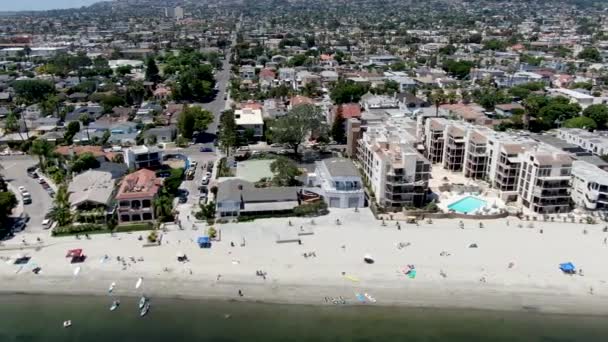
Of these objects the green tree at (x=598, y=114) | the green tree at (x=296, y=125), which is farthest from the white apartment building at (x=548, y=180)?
the green tree at (x=598, y=114)

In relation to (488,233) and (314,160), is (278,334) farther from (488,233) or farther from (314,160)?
(314,160)

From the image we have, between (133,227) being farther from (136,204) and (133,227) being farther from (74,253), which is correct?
(74,253)

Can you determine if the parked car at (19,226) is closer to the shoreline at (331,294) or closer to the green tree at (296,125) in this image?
the shoreline at (331,294)

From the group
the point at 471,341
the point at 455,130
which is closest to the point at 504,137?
the point at 455,130

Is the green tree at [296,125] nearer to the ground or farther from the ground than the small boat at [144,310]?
farther from the ground

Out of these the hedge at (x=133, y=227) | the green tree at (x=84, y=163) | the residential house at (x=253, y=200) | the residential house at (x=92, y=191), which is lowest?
the hedge at (x=133, y=227)

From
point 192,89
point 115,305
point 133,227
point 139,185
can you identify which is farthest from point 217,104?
point 115,305
